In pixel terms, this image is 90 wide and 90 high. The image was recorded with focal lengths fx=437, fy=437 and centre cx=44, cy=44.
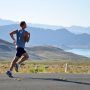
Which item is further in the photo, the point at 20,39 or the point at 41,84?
the point at 20,39

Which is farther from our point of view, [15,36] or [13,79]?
[15,36]

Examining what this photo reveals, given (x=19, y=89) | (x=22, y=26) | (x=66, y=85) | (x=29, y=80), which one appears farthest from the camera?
(x=22, y=26)

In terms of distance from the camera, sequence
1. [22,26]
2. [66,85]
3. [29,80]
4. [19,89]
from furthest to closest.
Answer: [22,26], [29,80], [66,85], [19,89]

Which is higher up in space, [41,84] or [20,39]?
[20,39]

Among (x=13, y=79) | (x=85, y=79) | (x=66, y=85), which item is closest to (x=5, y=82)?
(x=13, y=79)

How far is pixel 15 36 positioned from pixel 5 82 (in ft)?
9.00

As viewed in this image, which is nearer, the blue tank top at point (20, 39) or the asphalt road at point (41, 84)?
the asphalt road at point (41, 84)

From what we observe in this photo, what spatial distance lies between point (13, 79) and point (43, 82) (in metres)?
1.10

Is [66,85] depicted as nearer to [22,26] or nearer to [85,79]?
[85,79]

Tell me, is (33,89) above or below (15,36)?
below

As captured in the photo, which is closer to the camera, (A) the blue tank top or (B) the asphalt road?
(B) the asphalt road

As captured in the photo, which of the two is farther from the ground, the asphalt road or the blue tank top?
the blue tank top

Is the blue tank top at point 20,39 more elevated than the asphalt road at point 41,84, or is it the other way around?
the blue tank top at point 20,39

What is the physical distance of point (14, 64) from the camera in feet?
46.0
